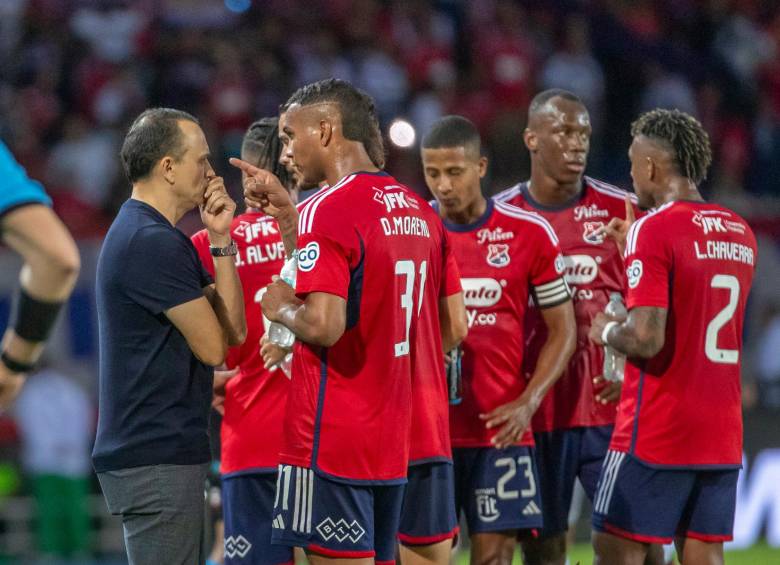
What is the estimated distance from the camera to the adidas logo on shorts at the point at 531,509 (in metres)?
6.38

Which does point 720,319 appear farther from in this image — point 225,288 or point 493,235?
point 225,288

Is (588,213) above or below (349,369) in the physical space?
above

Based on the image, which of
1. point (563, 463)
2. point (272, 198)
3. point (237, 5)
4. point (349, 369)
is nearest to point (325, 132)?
point (272, 198)

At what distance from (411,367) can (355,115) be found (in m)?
1.06

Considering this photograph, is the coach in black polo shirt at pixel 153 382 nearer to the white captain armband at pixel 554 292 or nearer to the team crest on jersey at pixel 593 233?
the white captain armband at pixel 554 292

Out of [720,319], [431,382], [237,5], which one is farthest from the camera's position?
[237,5]

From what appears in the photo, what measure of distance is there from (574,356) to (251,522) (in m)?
1.96

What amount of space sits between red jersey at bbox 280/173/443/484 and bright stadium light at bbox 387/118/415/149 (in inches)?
294

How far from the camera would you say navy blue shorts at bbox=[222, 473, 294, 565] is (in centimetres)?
589

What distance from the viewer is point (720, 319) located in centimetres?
588

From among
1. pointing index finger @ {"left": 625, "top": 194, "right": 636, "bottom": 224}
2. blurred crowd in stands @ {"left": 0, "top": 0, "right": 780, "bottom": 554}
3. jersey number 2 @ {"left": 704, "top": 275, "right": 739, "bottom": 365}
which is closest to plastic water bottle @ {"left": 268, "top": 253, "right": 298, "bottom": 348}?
jersey number 2 @ {"left": 704, "top": 275, "right": 739, "bottom": 365}

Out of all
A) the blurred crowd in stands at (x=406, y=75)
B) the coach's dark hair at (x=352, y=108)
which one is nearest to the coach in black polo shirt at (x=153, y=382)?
the coach's dark hair at (x=352, y=108)

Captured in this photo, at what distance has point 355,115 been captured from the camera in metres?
5.18

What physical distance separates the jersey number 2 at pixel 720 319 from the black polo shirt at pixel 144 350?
242cm
